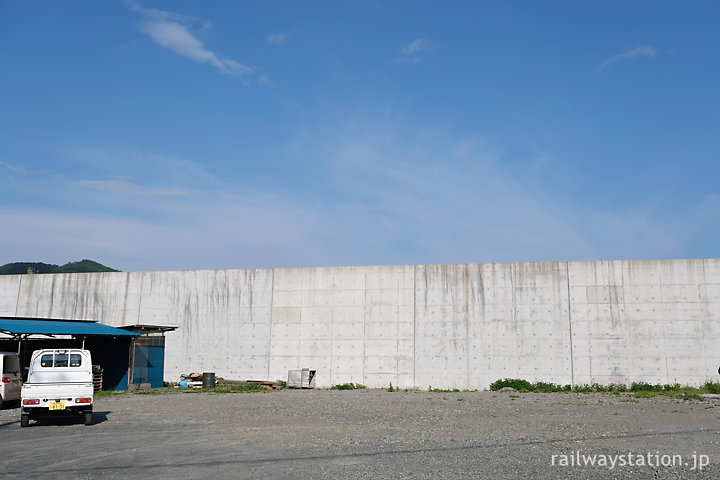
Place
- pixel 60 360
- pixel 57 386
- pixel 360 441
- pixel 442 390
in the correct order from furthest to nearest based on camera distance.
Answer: pixel 442 390, pixel 60 360, pixel 57 386, pixel 360 441

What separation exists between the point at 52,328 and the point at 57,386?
12.9 meters

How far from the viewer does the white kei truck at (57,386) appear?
15594 millimetres

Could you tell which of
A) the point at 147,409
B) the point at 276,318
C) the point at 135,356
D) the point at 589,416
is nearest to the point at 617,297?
the point at 589,416

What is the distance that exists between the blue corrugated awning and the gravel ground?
6282mm

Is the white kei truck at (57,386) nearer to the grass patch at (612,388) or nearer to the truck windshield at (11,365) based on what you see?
the truck windshield at (11,365)

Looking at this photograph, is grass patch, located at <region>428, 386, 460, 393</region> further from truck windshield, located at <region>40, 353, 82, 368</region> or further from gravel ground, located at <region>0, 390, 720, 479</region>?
truck windshield, located at <region>40, 353, 82, 368</region>

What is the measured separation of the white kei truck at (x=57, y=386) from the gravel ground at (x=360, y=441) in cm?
50

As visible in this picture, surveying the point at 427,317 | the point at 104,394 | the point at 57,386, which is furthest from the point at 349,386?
the point at 57,386

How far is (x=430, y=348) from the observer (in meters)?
33.0

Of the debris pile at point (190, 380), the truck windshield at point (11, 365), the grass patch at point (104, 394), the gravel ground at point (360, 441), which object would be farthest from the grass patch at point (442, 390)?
the truck windshield at point (11, 365)

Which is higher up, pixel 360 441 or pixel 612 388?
pixel 612 388

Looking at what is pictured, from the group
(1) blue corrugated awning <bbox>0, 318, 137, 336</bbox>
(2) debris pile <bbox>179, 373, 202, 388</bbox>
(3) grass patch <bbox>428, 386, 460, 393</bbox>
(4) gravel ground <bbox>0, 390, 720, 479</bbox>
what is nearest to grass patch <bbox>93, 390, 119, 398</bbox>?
(1) blue corrugated awning <bbox>0, 318, 137, 336</bbox>

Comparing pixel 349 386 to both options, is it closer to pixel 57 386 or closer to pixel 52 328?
pixel 52 328

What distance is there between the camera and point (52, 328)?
27.4 metres
